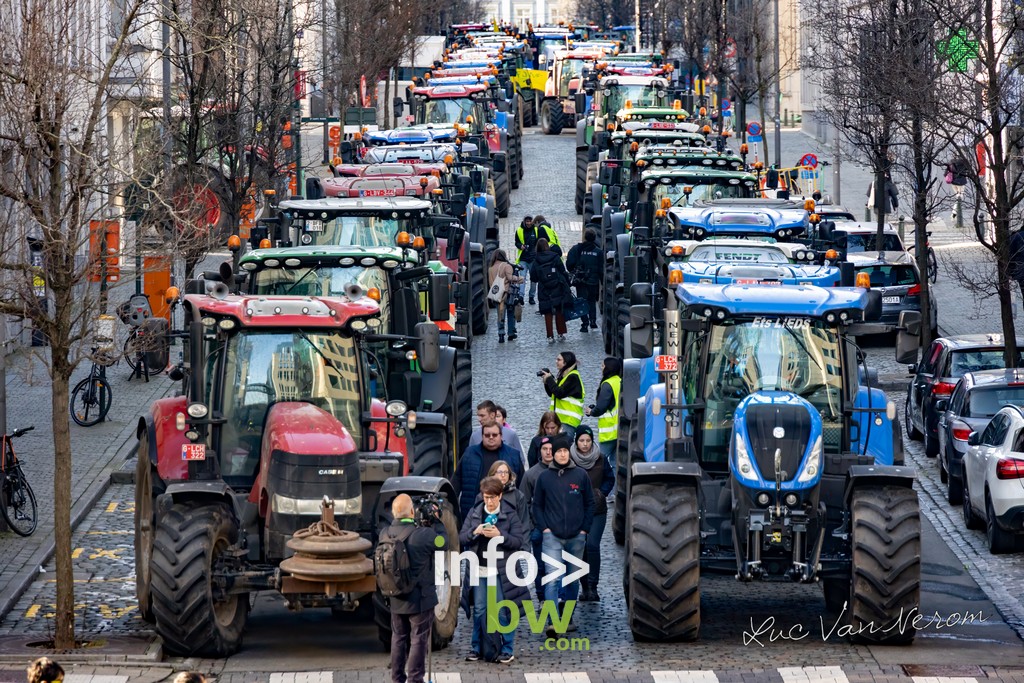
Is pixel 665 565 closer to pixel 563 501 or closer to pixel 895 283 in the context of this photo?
pixel 563 501

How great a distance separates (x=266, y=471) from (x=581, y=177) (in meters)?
29.1

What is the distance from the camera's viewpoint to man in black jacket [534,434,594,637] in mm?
16328

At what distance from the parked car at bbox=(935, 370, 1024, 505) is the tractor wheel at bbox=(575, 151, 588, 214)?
20.9 metres

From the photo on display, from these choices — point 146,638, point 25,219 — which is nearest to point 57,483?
point 146,638

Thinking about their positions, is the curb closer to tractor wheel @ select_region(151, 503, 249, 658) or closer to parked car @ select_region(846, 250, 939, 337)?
tractor wheel @ select_region(151, 503, 249, 658)

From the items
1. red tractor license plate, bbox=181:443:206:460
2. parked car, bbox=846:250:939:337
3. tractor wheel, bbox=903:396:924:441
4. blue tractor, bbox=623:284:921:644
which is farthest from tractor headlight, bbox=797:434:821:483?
parked car, bbox=846:250:939:337

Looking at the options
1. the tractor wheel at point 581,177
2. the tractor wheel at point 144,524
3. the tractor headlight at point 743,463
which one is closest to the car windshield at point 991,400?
the tractor headlight at point 743,463

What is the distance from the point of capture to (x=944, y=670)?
14.9 meters

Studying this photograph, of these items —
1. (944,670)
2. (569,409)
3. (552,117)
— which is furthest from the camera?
(552,117)

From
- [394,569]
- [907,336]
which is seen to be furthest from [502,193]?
[394,569]

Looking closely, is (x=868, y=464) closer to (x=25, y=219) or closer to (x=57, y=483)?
(x=57, y=483)

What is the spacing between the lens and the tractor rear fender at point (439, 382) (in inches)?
798

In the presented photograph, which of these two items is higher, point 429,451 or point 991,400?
point 429,451

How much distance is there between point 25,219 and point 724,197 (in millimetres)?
12908
